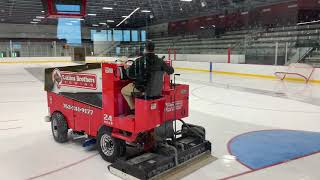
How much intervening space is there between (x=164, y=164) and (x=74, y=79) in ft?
4.62

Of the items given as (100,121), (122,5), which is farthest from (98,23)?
(100,121)

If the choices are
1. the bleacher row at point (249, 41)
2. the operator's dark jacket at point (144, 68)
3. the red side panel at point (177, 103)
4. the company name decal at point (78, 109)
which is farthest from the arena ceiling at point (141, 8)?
the operator's dark jacket at point (144, 68)

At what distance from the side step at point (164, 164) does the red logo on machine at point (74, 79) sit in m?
0.90

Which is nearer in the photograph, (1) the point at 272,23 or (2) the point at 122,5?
(1) the point at 272,23

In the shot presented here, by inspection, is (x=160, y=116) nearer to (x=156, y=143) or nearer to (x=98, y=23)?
(x=156, y=143)

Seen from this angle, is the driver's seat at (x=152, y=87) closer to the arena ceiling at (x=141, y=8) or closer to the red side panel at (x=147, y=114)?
the red side panel at (x=147, y=114)

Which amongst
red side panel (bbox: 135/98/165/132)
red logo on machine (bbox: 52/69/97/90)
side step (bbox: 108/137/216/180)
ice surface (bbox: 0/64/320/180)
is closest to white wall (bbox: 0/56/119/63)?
ice surface (bbox: 0/64/320/180)

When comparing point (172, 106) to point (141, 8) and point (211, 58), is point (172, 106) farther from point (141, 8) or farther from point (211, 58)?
point (141, 8)

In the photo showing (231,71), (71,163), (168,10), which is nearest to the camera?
(71,163)

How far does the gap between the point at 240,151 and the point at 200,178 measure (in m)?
0.84

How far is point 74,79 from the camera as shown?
332cm

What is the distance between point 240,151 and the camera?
326cm

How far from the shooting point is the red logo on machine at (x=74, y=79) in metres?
3.13

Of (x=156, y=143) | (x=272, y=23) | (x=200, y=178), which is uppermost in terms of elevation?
A: (x=272, y=23)
